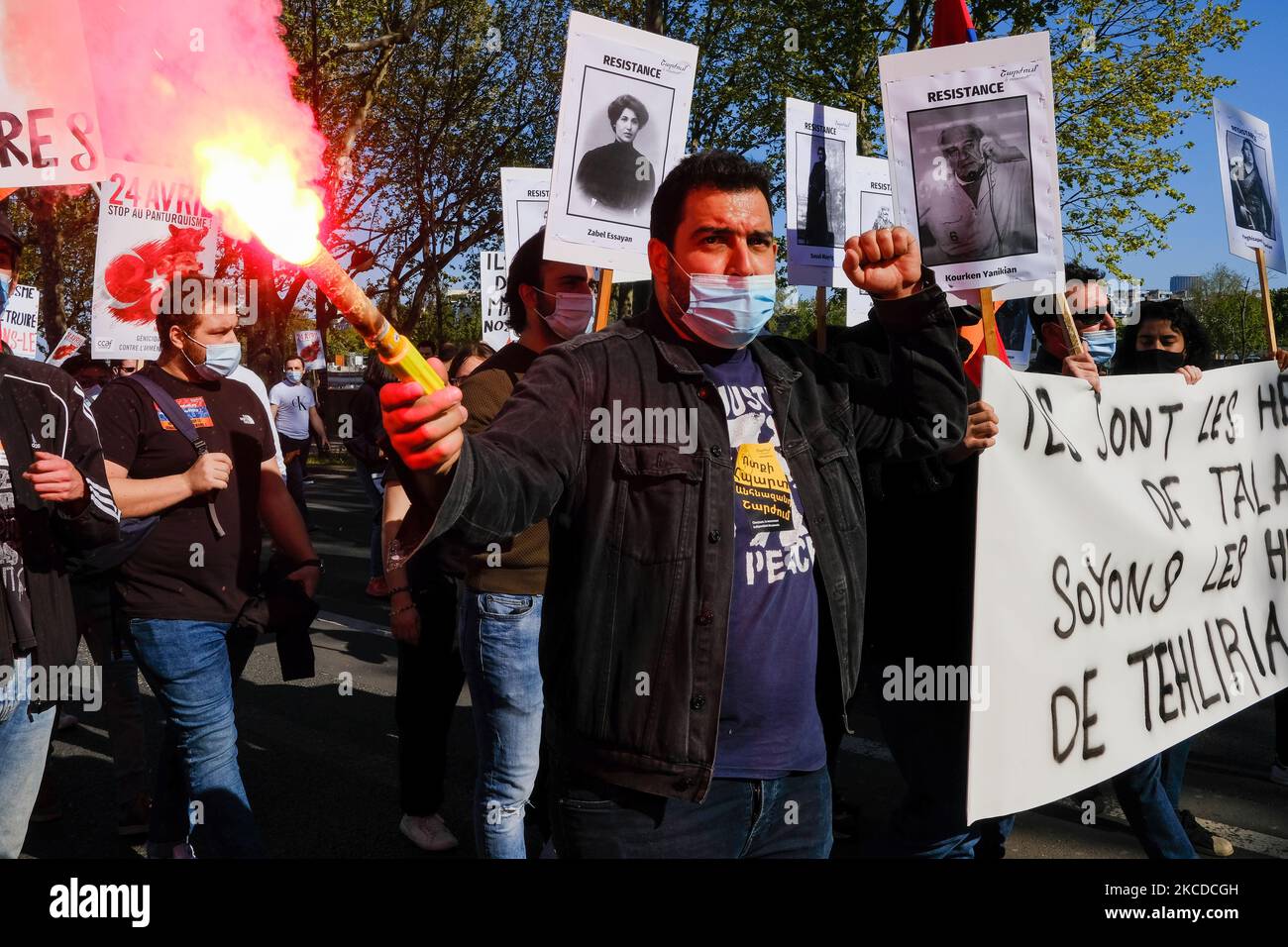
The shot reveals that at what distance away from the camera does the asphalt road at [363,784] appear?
4.15 meters

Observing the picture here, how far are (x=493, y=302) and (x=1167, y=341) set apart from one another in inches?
183

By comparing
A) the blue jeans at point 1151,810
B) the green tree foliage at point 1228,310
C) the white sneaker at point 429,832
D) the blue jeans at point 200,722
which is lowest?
the white sneaker at point 429,832

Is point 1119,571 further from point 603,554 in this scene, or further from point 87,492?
point 87,492

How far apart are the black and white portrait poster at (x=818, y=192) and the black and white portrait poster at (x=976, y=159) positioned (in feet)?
3.16

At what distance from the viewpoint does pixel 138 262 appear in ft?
15.2

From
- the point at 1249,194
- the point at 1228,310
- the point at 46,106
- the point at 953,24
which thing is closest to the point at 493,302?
the point at 953,24

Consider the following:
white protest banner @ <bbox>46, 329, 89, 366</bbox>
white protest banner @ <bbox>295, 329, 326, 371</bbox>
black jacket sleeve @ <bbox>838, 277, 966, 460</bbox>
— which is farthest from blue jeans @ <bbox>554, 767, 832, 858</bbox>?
white protest banner @ <bbox>295, 329, 326, 371</bbox>

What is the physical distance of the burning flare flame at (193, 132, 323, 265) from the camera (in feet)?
4.74

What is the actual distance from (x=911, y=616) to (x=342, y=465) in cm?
2385

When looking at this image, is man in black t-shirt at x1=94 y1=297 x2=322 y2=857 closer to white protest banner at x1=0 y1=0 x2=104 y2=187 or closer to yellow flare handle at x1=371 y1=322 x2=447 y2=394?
white protest banner at x1=0 y1=0 x2=104 y2=187

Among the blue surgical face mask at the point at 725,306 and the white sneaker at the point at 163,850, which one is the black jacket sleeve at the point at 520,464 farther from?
the white sneaker at the point at 163,850

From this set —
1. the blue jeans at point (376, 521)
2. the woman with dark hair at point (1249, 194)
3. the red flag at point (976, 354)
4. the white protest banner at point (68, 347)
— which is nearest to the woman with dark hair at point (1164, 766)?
the woman with dark hair at point (1249, 194)
